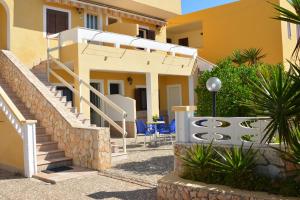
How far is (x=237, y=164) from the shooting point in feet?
23.2

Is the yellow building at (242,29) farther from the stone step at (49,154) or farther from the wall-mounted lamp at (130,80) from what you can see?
the stone step at (49,154)

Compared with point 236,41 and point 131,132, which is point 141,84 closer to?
point 131,132

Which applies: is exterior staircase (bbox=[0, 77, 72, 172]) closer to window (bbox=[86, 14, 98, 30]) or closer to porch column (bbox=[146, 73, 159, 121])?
porch column (bbox=[146, 73, 159, 121])

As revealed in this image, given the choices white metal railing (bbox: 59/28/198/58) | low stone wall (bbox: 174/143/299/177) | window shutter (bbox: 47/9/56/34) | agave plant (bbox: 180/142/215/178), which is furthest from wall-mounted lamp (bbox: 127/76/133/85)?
low stone wall (bbox: 174/143/299/177)

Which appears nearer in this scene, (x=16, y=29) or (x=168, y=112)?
(x=16, y=29)

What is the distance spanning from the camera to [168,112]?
24.8 metres

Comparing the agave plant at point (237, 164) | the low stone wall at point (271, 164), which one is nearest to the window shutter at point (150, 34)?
the agave plant at point (237, 164)

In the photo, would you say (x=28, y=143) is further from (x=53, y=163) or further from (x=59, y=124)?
(x=59, y=124)

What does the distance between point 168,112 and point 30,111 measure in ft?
41.1

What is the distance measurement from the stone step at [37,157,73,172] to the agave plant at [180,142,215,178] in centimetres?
545

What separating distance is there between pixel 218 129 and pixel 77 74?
9.08 meters

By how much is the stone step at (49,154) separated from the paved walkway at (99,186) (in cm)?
105

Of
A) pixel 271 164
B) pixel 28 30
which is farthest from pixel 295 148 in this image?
pixel 28 30

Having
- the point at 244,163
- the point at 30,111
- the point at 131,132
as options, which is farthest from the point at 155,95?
the point at 244,163
